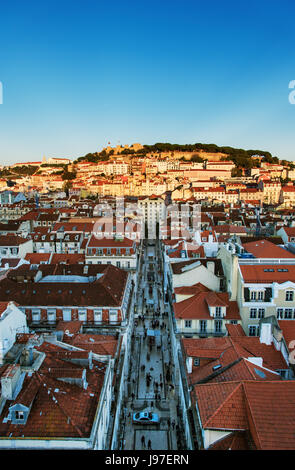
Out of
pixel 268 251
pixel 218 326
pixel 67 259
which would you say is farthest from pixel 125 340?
pixel 67 259

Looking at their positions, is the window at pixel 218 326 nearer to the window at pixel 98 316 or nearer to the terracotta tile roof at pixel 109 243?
the window at pixel 98 316

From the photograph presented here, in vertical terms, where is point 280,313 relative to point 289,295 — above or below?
below

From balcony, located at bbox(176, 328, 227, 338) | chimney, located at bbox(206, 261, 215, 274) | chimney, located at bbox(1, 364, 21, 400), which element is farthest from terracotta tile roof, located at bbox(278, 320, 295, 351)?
chimney, located at bbox(1, 364, 21, 400)

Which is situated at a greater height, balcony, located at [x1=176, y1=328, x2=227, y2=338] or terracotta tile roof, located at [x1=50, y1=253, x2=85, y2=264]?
terracotta tile roof, located at [x1=50, y1=253, x2=85, y2=264]

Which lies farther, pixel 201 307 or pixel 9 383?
pixel 201 307

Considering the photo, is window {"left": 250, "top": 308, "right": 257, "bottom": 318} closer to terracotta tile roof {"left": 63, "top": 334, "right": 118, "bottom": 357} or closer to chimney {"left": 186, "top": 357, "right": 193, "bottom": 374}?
chimney {"left": 186, "top": 357, "right": 193, "bottom": 374}

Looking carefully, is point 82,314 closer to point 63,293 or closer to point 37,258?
point 63,293
